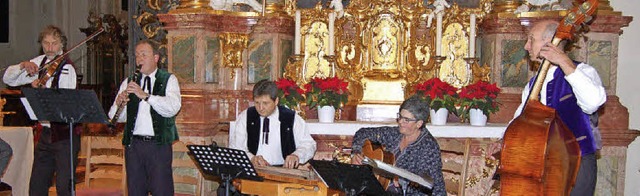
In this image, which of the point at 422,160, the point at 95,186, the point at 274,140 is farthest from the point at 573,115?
the point at 95,186

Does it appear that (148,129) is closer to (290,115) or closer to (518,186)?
(290,115)

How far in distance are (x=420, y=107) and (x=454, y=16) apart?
381 cm

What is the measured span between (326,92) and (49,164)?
274 centimetres

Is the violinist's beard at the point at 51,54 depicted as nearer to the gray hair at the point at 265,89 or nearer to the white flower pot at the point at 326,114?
the gray hair at the point at 265,89

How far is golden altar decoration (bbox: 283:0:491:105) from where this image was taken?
383 inches

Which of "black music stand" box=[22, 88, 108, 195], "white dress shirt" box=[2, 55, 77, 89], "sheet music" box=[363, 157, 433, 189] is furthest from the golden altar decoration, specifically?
"sheet music" box=[363, 157, 433, 189]

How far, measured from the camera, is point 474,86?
349 inches

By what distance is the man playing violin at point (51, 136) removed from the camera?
300 inches

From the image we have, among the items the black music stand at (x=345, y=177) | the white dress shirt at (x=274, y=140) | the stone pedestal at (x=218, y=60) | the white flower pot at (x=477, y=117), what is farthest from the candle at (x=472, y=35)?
the black music stand at (x=345, y=177)

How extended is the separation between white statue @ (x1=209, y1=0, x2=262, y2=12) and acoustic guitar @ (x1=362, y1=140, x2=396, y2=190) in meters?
3.90

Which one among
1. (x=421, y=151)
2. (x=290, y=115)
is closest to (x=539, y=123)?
(x=421, y=151)

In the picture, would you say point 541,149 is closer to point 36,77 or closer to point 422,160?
point 422,160

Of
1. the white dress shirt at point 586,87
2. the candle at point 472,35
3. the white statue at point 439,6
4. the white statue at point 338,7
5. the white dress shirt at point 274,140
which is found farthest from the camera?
the white statue at point 338,7

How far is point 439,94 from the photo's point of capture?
349 inches
